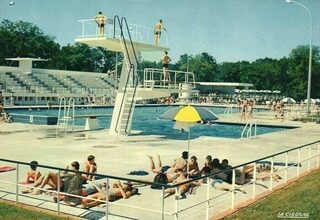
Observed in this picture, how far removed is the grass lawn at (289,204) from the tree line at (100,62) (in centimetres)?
6760

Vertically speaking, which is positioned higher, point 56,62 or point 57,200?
point 56,62

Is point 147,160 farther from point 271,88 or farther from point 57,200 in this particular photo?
point 271,88

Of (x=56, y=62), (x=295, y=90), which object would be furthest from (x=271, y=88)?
(x=56, y=62)

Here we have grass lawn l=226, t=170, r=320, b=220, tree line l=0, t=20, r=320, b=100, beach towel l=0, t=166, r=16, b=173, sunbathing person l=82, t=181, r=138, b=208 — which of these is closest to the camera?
grass lawn l=226, t=170, r=320, b=220

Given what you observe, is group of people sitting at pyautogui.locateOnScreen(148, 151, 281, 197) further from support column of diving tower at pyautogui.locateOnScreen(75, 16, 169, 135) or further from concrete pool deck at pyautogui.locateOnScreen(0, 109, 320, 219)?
support column of diving tower at pyautogui.locateOnScreen(75, 16, 169, 135)

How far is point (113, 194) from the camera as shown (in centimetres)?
879

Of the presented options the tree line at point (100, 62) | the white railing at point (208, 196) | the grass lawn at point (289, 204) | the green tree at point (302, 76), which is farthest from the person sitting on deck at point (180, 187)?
the tree line at point (100, 62)

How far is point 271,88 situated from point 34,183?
93158mm

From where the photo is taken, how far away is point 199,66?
121375mm

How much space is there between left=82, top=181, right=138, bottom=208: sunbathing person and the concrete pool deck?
0.19 metres

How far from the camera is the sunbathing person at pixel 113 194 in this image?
8.24m

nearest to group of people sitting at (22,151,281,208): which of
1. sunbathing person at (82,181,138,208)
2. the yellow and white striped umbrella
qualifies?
sunbathing person at (82,181,138,208)

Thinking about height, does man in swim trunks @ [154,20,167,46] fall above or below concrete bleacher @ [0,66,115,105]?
above

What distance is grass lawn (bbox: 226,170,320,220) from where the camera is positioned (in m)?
7.66
